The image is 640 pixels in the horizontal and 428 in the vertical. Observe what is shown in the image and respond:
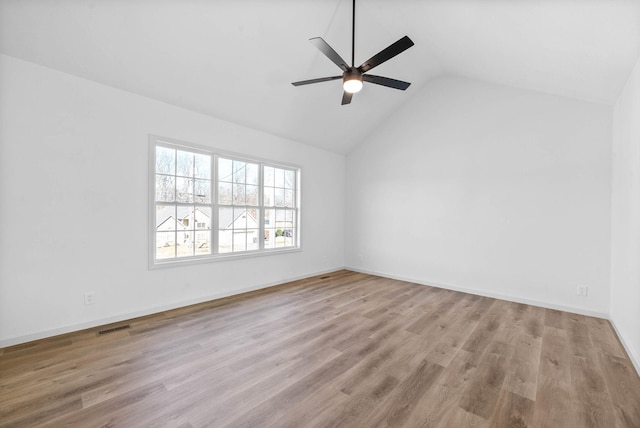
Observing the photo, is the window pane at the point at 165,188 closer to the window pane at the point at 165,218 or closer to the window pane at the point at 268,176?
the window pane at the point at 165,218

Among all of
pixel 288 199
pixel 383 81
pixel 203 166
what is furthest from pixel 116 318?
pixel 383 81

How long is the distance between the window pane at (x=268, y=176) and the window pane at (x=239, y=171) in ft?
1.55

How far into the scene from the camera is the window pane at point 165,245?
12.2ft

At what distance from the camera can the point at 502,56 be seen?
3338 millimetres

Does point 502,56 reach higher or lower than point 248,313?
higher

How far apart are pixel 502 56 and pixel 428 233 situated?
294cm

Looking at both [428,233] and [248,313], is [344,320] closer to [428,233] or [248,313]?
[248,313]

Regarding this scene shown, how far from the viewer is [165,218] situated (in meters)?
3.78

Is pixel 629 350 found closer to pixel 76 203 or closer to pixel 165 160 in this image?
pixel 165 160

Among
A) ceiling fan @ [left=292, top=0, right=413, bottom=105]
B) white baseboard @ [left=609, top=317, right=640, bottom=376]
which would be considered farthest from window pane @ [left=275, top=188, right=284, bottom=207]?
white baseboard @ [left=609, top=317, right=640, bottom=376]

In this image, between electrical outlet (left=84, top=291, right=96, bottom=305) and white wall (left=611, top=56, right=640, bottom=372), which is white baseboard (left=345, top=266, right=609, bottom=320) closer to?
white wall (left=611, top=56, right=640, bottom=372)

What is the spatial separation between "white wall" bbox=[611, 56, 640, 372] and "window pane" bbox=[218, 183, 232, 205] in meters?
4.74

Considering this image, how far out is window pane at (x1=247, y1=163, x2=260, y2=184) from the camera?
477 cm

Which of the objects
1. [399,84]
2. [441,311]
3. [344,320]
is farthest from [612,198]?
[344,320]
